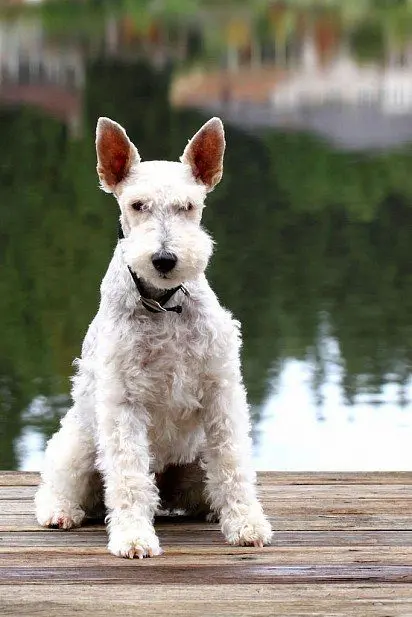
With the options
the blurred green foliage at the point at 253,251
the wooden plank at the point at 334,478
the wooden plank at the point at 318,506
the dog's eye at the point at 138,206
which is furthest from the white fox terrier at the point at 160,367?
the blurred green foliage at the point at 253,251

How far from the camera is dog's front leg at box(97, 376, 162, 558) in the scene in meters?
4.08

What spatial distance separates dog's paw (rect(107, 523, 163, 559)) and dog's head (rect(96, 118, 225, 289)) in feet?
2.49

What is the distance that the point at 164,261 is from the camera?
3.77 metres

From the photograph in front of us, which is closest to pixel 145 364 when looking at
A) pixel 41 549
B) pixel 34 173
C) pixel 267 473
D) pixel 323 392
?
pixel 41 549

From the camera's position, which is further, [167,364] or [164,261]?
[167,364]

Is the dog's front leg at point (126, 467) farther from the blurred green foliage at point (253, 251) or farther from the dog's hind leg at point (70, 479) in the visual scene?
the blurred green foliage at point (253, 251)

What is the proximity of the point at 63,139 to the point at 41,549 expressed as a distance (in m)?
19.9

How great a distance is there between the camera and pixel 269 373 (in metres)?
10.2

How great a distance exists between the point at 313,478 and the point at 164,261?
60.3 inches

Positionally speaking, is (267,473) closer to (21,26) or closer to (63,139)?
(63,139)

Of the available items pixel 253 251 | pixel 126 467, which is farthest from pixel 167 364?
pixel 253 251

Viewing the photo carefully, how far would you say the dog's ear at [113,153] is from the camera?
13.3ft

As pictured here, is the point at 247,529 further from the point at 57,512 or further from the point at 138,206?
the point at 138,206

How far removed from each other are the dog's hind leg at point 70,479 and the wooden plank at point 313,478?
559mm
